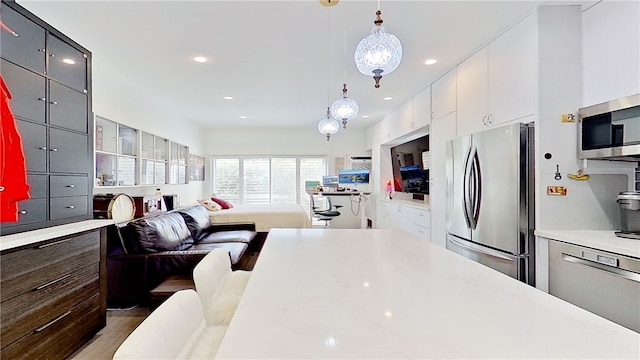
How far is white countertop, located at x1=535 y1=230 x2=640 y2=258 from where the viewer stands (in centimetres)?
176

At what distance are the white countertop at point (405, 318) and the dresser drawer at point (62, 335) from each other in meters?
1.59

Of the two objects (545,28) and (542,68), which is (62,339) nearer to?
(542,68)

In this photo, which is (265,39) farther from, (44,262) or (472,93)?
(44,262)

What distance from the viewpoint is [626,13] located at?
212 centimetres

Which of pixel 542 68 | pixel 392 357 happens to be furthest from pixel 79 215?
pixel 542 68

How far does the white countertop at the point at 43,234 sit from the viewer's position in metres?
1.68

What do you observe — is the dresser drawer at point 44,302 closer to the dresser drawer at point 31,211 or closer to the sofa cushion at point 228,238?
the dresser drawer at point 31,211

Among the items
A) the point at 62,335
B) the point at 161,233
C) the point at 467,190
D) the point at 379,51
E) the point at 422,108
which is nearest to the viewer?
the point at 379,51

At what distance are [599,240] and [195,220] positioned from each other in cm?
432

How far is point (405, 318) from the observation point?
0.88 metres

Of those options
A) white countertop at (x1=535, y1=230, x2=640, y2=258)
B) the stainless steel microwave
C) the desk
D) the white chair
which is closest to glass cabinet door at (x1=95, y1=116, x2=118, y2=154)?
the white chair

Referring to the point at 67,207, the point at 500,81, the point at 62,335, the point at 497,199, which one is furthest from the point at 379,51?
the point at 62,335

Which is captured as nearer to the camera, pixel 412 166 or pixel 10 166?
pixel 10 166

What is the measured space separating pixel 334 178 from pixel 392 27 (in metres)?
4.78
